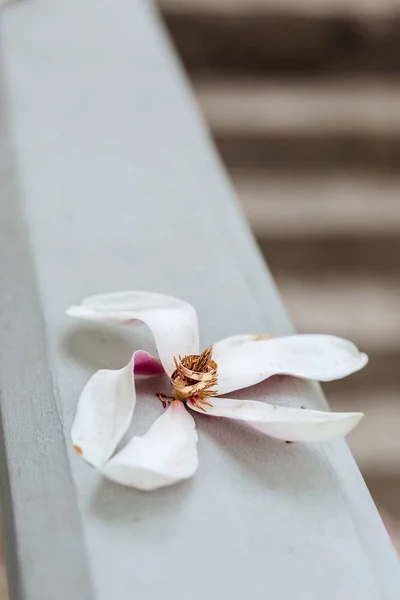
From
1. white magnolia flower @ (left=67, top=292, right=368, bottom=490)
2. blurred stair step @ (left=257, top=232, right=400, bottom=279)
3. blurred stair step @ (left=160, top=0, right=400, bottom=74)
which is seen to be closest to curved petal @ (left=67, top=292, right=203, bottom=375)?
white magnolia flower @ (left=67, top=292, right=368, bottom=490)

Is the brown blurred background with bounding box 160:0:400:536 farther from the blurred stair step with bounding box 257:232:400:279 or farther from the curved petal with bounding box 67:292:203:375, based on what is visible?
the curved petal with bounding box 67:292:203:375

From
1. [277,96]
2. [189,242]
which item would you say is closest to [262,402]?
[189,242]

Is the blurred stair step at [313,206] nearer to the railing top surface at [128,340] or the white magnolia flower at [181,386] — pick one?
the railing top surface at [128,340]

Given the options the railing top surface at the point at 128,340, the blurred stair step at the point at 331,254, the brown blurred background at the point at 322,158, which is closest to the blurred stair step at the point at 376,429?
the brown blurred background at the point at 322,158

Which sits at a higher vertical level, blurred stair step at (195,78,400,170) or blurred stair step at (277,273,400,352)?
blurred stair step at (195,78,400,170)

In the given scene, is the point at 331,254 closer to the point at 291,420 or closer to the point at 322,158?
the point at 322,158

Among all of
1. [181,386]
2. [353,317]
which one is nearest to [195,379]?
[181,386]

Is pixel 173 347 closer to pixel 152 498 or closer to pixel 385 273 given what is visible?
pixel 152 498
